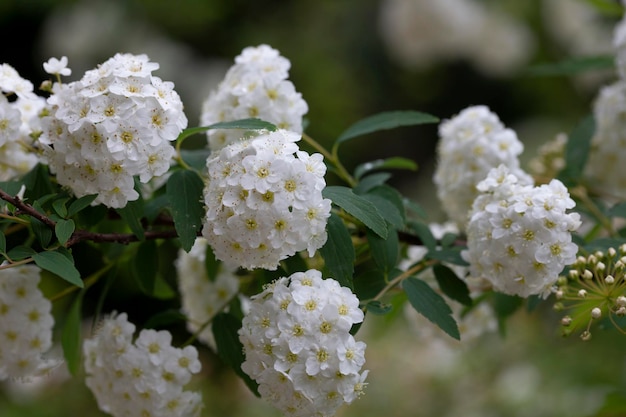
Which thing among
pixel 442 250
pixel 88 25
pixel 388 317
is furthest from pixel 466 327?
pixel 88 25

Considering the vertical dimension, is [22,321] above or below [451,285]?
below

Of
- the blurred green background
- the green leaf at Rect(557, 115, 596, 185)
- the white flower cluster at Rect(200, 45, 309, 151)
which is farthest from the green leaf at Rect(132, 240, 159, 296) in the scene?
the blurred green background

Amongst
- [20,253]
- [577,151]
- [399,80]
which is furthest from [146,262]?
[399,80]

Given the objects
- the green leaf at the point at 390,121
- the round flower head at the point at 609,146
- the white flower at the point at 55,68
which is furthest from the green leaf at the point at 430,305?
the round flower head at the point at 609,146

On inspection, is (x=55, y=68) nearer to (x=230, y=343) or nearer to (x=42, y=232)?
(x=42, y=232)

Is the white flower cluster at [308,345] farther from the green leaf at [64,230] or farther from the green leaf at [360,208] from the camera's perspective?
the green leaf at [64,230]

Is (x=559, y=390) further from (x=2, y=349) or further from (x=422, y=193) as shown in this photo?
(x=2, y=349)
